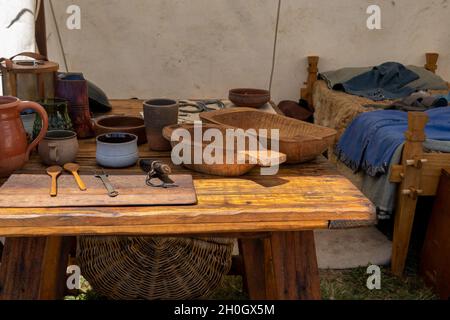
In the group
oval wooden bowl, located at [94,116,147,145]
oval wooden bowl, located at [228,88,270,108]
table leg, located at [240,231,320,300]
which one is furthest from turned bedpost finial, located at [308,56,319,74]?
table leg, located at [240,231,320,300]

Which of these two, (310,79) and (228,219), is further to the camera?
(310,79)

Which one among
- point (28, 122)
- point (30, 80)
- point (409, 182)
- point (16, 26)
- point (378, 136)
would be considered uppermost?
point (16, 26)

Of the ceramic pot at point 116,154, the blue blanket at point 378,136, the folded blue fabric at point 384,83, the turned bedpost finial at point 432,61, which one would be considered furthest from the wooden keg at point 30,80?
the turned bedpost finial at point 432,61

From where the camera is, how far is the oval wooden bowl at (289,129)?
154 centimetres

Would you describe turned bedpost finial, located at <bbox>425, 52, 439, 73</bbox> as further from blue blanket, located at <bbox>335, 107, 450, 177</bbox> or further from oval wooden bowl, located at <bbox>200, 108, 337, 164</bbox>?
oval wooden bowl, located at <bbox>200, 108, 337, 164</bbox>

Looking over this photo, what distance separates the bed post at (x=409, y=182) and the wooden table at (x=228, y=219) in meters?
1.16

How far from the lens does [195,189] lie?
1.36m

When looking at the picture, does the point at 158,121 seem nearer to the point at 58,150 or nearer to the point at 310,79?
the point at 58,150

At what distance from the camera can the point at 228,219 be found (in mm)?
1224

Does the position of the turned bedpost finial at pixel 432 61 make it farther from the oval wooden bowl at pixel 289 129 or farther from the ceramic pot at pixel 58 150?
the ceramic pot at pixel 58 150

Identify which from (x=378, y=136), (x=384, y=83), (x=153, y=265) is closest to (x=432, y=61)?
(x=384, y=83)

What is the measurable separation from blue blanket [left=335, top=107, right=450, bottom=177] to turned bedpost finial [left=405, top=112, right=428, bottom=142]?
10.1 inches

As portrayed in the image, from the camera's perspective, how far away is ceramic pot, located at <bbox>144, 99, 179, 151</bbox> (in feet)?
5.41

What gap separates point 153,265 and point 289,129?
2.79 ft
